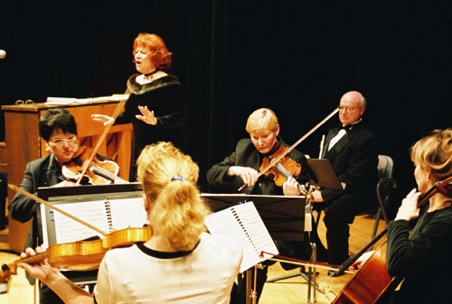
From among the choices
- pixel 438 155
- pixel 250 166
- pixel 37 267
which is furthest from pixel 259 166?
pixel 37 267

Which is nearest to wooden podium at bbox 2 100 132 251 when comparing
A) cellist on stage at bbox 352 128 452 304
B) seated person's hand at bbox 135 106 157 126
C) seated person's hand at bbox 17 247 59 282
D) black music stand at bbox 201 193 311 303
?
seated person's hand at bbox 135 106 157 126

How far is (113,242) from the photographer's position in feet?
6.94

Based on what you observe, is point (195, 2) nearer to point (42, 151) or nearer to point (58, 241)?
point (42, 151)

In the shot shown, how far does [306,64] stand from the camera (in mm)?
5727

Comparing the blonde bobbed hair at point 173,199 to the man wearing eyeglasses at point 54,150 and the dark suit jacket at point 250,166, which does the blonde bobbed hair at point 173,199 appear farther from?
the dark suit jacket at point 250,166

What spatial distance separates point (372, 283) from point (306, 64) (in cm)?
361

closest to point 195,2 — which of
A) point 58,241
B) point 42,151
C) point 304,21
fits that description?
point 304,21

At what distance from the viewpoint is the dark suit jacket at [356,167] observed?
14.2ft

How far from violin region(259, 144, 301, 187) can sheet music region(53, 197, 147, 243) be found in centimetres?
105

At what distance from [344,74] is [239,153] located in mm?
2407

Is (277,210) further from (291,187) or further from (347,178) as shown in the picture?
(347,178)

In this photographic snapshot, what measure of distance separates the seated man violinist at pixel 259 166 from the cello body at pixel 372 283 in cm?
94

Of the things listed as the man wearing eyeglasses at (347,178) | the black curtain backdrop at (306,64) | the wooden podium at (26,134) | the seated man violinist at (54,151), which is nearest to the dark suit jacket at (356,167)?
the man wearing eyeglasses at (347,178)

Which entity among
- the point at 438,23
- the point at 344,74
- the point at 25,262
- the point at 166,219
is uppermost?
the point at 438,23
